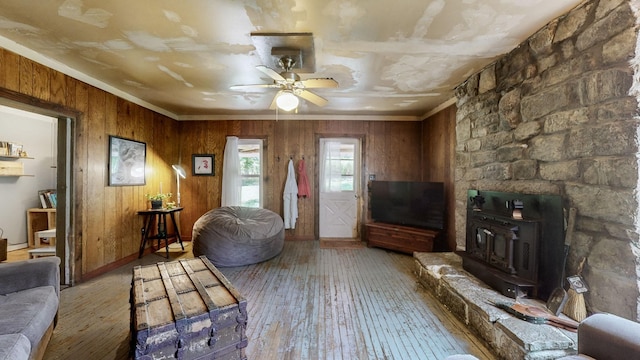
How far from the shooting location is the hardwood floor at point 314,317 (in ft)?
6.41

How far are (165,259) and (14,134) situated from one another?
3585mm

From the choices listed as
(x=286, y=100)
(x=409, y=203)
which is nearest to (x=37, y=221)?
(x=286, y=100)

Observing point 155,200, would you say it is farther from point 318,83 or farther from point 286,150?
point 318,83

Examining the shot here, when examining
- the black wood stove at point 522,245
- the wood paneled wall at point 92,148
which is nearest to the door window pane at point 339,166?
the black wood stove at point 522,245

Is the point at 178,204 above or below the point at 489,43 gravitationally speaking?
below

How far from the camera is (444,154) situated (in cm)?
425

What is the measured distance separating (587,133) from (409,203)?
2.85m

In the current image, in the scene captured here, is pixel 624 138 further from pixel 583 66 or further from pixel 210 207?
pixel 210 207

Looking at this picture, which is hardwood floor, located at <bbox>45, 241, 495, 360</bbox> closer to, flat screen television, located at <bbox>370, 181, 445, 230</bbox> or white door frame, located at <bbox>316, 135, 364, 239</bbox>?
flat screen television, located at <bbox>370, 181, 445, 230</bbox>

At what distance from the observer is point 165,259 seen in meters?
4.04

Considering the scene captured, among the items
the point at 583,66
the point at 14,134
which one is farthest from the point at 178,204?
the point at 583,66

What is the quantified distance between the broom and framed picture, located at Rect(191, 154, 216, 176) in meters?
5.17

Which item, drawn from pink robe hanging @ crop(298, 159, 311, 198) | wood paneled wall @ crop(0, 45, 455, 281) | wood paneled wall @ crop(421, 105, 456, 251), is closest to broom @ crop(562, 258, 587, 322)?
wood paneled wall @ crop(421, 105, 456, 251)

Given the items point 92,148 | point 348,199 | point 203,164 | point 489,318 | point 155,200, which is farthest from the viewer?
point 348,199
